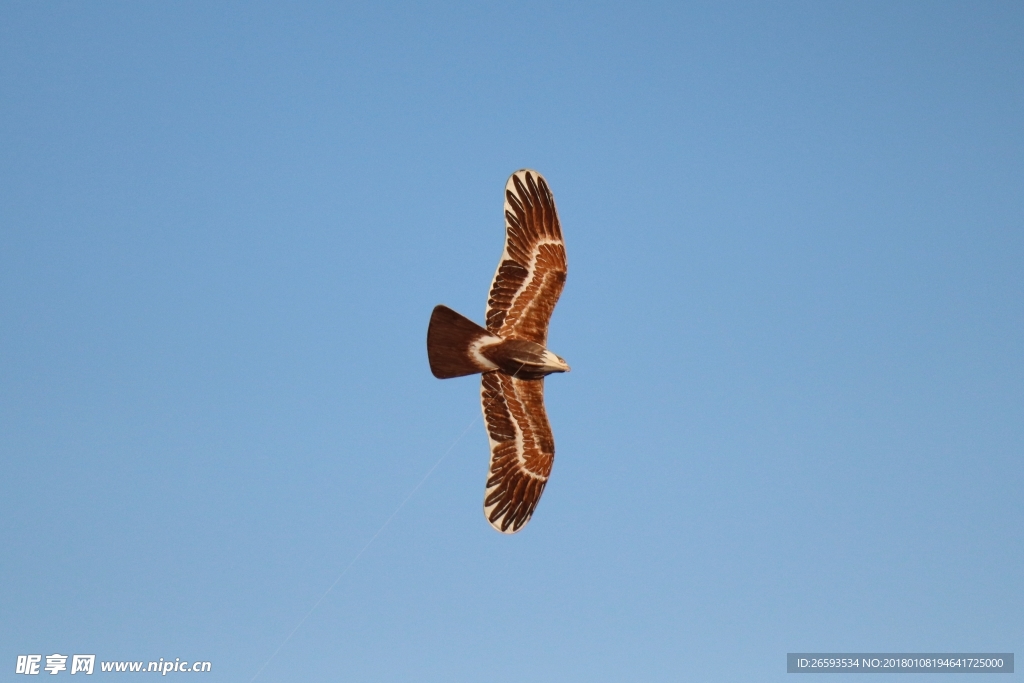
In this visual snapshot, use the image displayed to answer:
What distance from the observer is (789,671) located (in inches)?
752

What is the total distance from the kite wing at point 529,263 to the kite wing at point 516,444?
0.29 metres

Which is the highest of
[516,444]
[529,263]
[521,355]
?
[529,263]

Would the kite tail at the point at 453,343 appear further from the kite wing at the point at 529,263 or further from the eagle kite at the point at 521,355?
the kite wing at the point at 529,263

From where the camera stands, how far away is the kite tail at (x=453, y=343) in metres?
16.6

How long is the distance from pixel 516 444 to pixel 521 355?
4.33 ft

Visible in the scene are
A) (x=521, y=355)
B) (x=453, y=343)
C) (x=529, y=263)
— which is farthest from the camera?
(x=529, y=263)

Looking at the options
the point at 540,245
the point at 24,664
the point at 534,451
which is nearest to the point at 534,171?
the point at 540,245

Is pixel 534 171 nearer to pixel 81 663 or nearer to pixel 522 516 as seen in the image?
pixel 522 516

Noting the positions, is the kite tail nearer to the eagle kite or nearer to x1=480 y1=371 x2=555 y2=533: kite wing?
the eagle kite

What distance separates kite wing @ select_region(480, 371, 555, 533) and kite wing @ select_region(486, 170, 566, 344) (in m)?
0.29

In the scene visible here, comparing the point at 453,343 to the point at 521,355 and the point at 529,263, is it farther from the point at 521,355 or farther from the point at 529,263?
the point at 529,263

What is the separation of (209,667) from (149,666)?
2.80 feet

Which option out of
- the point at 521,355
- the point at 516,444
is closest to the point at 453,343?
the point at 521,355

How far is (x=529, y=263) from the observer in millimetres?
17422
